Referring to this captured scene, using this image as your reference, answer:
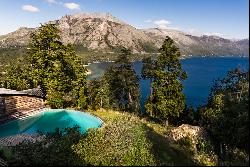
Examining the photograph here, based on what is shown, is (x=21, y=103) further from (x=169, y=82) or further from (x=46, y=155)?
(x=46, y=155)

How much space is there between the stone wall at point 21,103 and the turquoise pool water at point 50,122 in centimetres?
189

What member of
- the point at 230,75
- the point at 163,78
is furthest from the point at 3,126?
the point at 230,75

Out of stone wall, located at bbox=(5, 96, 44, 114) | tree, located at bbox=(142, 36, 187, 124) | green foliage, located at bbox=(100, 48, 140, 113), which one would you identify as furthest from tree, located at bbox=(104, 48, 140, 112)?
stone wall, located at bbox=(5, 96, 44, 114)

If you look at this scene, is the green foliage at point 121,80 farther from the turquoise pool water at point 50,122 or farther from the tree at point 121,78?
the turquoise pool water at point 50,122

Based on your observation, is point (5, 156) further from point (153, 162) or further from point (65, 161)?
point (153, 162)

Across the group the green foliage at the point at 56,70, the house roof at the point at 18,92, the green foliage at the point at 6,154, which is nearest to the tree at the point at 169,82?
the green foliage at the point at 56,70

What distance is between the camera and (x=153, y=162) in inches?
667

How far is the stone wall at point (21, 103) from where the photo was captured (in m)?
42.3

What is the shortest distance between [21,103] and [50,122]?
6.32 meters

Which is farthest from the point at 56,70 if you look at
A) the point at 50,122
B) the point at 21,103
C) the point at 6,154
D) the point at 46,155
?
the point at 46,155

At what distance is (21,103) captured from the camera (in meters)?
44.4

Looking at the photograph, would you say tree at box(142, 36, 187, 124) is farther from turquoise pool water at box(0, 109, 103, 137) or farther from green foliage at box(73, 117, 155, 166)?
green foliage at box(73, 117, 155, 166)

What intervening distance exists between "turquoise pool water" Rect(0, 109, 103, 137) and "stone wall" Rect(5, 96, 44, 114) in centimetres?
189

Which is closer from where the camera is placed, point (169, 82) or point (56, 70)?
point (56, 70)
